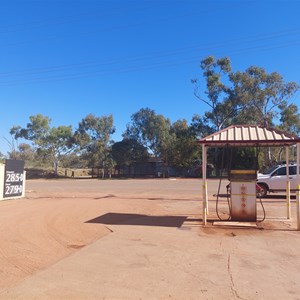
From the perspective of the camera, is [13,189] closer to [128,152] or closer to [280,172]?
[280,172]

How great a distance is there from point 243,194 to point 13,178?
14.5 meters

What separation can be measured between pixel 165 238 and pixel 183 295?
434cm

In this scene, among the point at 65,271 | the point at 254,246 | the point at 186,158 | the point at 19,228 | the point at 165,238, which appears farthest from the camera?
the point at 186,158

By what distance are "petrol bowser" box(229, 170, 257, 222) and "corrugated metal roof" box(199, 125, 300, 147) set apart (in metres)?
1.04

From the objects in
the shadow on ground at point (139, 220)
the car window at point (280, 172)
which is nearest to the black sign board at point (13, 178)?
the shadow on ground at point (139, 220)

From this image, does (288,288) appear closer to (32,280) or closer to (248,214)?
(32,280)

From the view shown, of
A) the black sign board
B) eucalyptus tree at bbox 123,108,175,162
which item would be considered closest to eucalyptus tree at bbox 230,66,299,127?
eucalyptus tree at bbox 123,108,175,162

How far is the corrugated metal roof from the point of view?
11.4m

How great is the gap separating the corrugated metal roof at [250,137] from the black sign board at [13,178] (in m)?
13.5

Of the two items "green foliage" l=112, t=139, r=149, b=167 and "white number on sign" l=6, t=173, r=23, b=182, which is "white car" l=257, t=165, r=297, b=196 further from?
"green foliage" l=112, t=139, r=149, b=167

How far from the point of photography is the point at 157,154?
69625 millimetres

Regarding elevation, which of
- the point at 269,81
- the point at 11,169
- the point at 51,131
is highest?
the point at 269,81

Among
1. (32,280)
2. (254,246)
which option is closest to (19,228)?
(32,280)

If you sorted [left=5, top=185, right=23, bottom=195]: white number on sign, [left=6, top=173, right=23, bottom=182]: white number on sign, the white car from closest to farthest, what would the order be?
1. [left=5, top=185, right=23, bottom=195]: white number on sign
2. [left=6, top=173, right=23, bottom=182]: white number on sign
3. the white car
